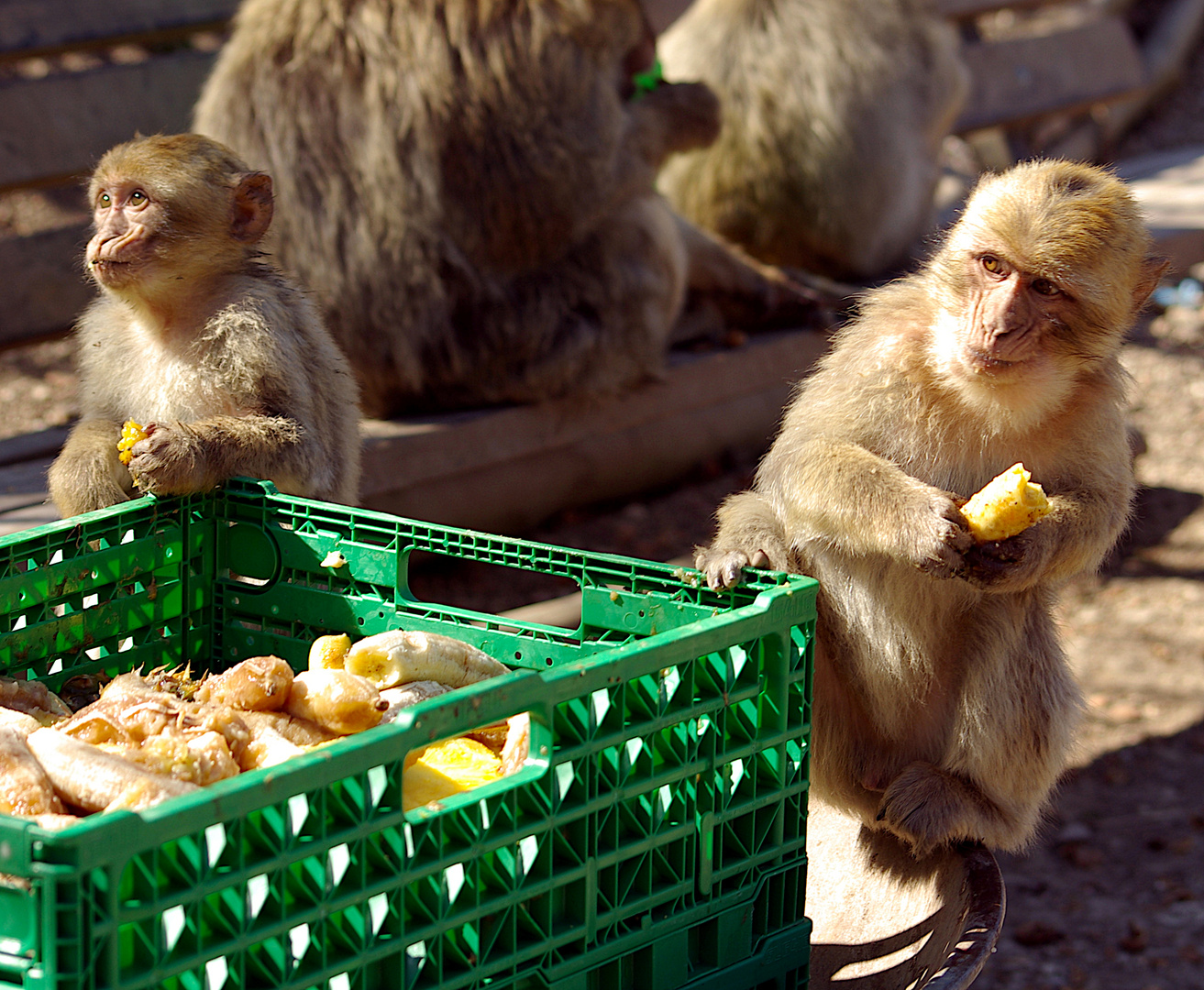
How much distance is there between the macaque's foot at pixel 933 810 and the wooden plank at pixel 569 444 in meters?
1.80

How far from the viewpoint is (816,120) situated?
18.9 feet

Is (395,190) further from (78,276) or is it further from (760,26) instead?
(760,26)

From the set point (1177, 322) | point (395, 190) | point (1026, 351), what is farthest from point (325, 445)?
point (1177, 322)

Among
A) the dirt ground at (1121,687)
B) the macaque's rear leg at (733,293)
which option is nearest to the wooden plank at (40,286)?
the dirt ground at (1121,687)

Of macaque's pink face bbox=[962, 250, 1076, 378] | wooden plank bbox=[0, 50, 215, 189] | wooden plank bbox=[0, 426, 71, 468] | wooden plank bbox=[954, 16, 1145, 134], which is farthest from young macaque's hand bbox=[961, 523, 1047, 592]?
wooden plank bbox=[954, 16, 1145, 134]

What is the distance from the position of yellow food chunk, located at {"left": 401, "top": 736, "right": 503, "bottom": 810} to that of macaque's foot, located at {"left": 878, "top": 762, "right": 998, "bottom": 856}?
0.69m

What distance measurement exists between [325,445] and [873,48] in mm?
3855

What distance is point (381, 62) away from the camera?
14.6 ft

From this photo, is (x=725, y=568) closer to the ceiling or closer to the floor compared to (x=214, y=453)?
closer to the floor

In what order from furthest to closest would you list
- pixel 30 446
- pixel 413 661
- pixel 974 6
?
1. pixel 974 6
2. pixel 30 446
3. pixel 413 661

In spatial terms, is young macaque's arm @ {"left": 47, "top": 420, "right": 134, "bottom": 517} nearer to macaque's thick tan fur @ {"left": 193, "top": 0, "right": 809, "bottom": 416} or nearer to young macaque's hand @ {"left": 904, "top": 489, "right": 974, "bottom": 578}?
young macaque's hand @ {"left": 904, "top": 489, "right": 974, "bottom": 578}

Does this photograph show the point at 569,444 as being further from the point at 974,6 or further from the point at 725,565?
the point at 974,6

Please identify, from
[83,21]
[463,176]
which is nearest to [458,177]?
[463,176]

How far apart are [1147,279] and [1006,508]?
50 cm
